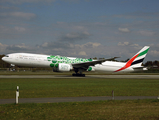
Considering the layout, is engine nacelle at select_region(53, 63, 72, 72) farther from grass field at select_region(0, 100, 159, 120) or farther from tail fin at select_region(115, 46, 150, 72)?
grass field at select_region(0, 100, 159, 120)

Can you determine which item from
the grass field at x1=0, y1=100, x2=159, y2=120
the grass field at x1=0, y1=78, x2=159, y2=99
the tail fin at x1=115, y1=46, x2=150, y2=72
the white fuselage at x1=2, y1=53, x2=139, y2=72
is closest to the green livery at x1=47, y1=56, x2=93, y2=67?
the white fuselage at x1=2, y1=53, x2=139, y2=72

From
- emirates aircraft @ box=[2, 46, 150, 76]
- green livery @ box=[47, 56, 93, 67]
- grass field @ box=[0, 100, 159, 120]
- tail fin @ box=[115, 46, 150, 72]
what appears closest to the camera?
grass field @ box=[0, 100, 159, 120]

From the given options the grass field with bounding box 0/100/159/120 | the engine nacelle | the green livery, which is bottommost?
the grass field with bounding box 0/100/159/120

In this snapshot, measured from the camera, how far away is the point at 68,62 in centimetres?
4622

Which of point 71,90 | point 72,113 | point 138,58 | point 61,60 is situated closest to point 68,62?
point 61,60

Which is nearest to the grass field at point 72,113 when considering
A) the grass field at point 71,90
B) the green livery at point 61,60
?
the grass field at point 71,90

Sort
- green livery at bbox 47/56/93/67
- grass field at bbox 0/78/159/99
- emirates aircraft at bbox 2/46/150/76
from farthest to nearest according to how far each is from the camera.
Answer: green livery at bbox 47/56/93/67
emirates aircraft at bbox 2/46/150/76
grass field at bbox 0/78/159/99

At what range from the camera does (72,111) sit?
32.5 ft

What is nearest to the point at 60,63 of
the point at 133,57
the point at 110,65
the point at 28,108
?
the point at 110,65

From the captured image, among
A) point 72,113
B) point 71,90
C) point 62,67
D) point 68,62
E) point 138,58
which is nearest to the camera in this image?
point 72,113

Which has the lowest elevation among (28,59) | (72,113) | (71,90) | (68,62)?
(72,113)

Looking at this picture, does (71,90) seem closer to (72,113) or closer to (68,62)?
(72,113)

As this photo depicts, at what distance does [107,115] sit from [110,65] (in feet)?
140

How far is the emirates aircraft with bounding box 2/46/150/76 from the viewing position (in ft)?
140
